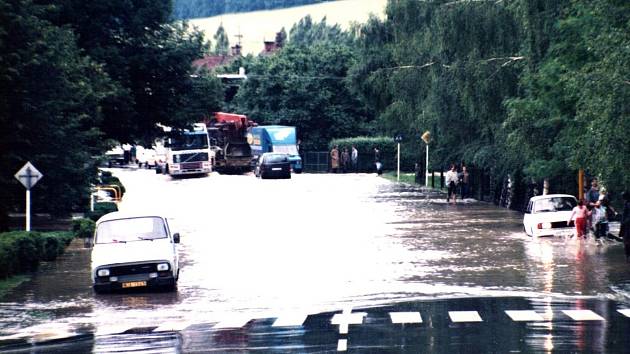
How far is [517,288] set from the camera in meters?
26.6

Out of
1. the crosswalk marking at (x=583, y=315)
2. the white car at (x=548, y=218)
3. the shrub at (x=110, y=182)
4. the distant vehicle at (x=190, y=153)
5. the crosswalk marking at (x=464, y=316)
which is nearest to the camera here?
the crosswalk marking at (x=583, y=315)

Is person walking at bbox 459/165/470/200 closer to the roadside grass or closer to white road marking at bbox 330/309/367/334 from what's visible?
the roadside grass

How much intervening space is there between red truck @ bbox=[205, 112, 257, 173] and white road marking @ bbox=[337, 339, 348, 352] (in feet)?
258

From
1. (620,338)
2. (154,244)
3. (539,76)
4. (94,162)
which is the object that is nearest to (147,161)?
(94,162)

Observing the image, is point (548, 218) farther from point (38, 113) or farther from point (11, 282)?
point (11, 282)

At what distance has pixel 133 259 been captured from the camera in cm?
2716

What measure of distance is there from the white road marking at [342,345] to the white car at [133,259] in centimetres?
955

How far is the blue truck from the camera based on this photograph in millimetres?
99562

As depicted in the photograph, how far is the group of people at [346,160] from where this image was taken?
109m

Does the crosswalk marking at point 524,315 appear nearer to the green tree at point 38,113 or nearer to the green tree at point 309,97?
the green tree at point 38,113

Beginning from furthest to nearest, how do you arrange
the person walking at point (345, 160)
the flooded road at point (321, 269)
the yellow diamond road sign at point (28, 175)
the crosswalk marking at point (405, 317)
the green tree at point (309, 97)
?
the green tree at point (309, 97) → the person walking at point (345, 160) → the yellow diamond road sign at point (28, 175) → the flooded road at point (321, 269) → the crosswalk marking at point (405, 317)

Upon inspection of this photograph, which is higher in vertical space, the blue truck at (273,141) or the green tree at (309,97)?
the green tree at (309,97)

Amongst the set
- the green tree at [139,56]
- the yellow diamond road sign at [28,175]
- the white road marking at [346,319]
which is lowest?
the white road marking at [346,319]

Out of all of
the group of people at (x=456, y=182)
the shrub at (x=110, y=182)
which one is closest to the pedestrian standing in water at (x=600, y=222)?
the group of people at (x=456, y=182)
